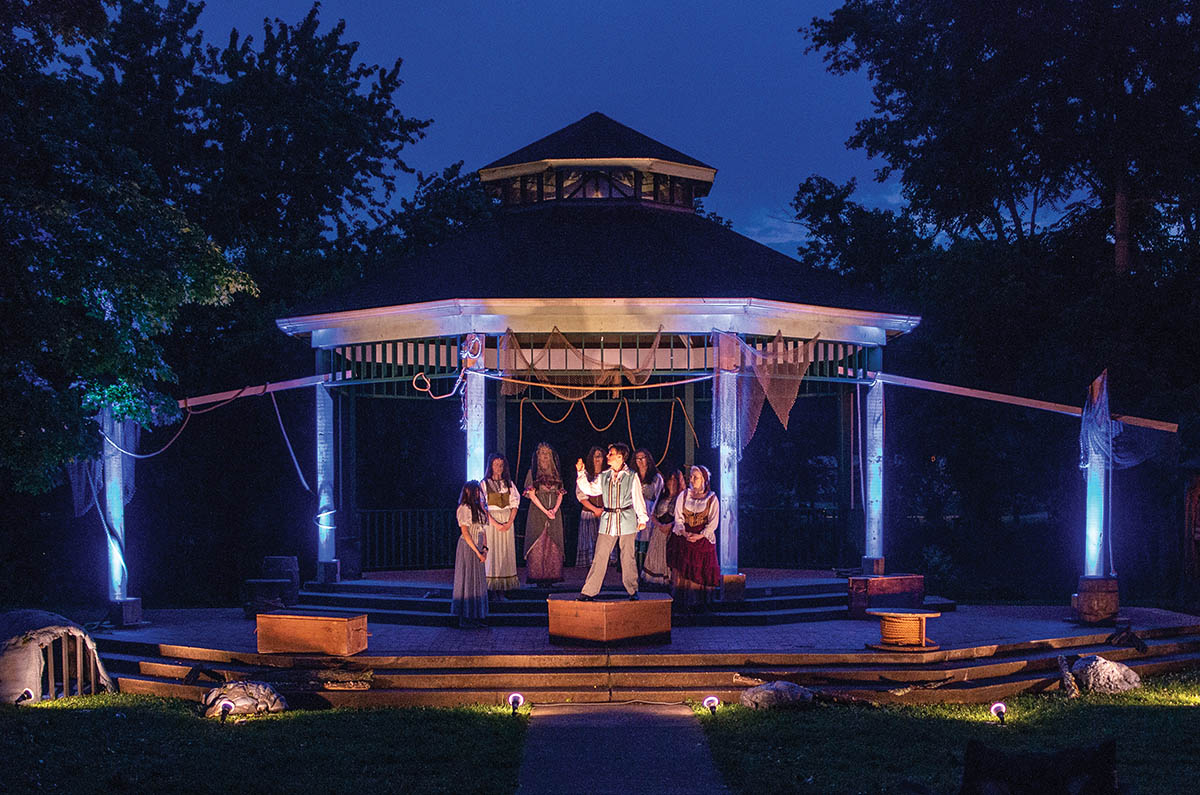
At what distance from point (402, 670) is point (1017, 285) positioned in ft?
48.9

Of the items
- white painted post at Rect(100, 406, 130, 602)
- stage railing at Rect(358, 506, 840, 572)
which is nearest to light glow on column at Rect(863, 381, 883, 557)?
stage railing at Rect(358, 506, 840, 572)

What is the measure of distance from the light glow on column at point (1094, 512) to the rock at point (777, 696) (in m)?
5.58

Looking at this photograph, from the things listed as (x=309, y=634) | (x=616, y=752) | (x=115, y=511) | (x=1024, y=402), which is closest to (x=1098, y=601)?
(x=1024, y=402)

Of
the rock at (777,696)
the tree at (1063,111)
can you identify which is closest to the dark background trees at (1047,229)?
the tree at (1063,111)

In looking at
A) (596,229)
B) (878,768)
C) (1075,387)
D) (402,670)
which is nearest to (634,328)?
(596,229)

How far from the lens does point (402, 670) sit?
37.1 feet

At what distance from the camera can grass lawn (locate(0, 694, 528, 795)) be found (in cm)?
809

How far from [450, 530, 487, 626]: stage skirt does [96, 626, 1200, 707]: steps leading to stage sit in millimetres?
1907

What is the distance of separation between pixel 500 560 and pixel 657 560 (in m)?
2.18

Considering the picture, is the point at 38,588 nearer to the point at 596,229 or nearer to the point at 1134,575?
the point at 596,229

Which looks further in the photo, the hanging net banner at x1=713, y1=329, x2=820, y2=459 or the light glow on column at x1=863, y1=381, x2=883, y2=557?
the light glow on column at x1=863, y1=381, x2=883, y2=557

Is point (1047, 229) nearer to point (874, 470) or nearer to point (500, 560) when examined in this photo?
point (874, 470)

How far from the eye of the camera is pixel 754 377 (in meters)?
14.0

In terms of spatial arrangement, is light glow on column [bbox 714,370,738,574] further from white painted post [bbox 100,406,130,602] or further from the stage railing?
white painted post [bbox 100,406,130,602]
